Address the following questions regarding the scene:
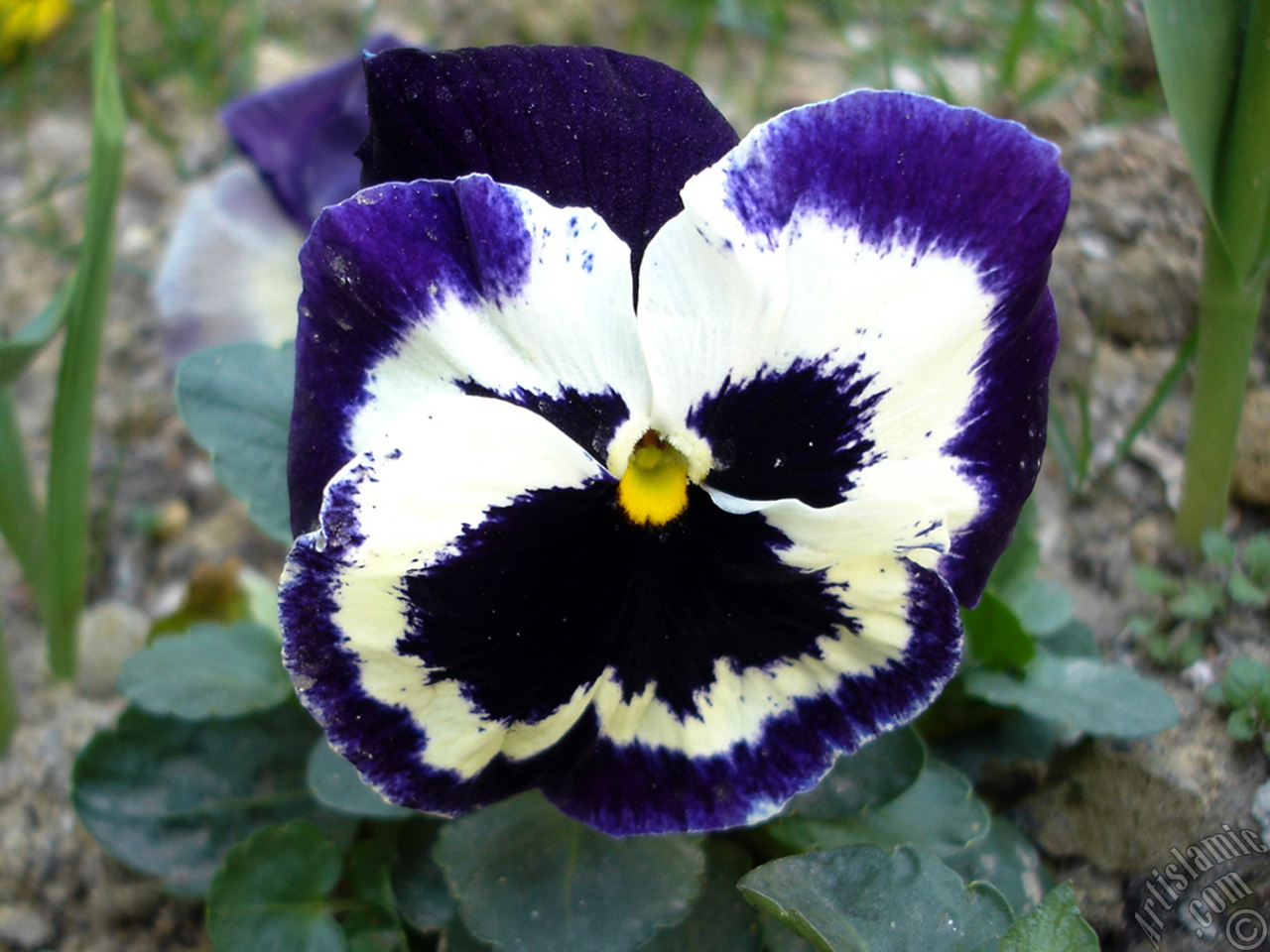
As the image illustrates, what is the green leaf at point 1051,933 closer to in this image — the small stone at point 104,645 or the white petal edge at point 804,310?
the white petal edge at point 804,310

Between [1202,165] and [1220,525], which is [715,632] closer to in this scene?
[1202,165]

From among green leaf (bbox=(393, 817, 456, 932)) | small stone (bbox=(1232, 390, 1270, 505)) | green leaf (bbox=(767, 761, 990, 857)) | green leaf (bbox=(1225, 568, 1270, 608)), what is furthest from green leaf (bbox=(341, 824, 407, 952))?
small stone (bbox=(1232, 390, 1270, 505))

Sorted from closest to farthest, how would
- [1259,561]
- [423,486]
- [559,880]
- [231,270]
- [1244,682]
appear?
[423,486] → [559,880] → [1244,682] → [1259,561] → [231,270]

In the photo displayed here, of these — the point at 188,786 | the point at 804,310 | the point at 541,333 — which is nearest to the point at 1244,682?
the point at 804,310

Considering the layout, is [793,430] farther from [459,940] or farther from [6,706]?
[6,706]

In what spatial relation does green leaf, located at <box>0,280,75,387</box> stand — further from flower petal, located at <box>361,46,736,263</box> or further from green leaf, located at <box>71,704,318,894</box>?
flower petal, located at <box>361,46,736,263</box>
